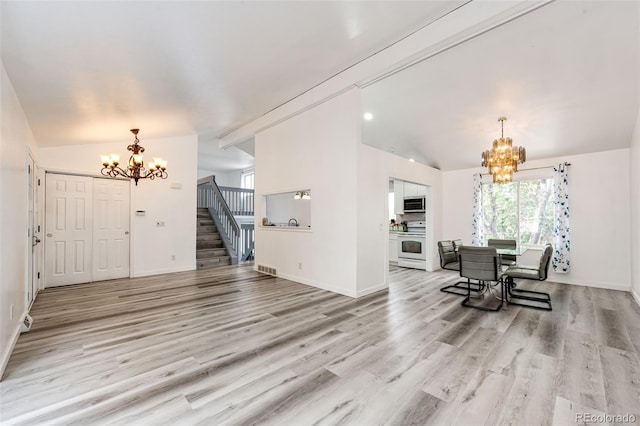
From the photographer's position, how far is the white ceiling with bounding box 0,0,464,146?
87.8 inches

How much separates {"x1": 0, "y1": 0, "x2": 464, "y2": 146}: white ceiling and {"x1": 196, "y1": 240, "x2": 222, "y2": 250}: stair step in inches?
145

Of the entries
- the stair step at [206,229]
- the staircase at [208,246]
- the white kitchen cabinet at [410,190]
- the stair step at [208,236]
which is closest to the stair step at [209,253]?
the staircase at [208,246]

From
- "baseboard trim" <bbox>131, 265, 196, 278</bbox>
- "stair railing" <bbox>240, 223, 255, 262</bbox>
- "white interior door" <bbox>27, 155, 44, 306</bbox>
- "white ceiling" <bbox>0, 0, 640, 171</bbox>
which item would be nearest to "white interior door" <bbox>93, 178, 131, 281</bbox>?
"baseboard trim" <bbox>131, 265, 196, 278</bbox>

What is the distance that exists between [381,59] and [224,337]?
3.95 m

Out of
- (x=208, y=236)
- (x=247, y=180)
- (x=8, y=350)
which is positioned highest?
(x=247, y=180)

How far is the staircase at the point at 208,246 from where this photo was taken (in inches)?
281

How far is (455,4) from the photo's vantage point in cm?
301

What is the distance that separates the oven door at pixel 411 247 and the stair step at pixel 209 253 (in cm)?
467

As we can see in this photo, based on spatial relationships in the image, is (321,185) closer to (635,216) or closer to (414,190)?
(414,190)

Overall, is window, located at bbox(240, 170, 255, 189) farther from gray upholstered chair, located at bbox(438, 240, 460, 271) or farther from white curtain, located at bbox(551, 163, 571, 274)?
→ white curtain, located at bbox(551, 163, 571, 274)

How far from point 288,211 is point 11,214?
3.96 m

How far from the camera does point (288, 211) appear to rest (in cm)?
588

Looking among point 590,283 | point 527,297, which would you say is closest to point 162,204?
point 527,297

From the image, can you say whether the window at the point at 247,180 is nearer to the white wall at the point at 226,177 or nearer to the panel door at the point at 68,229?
the white wall at the point at 226,177
